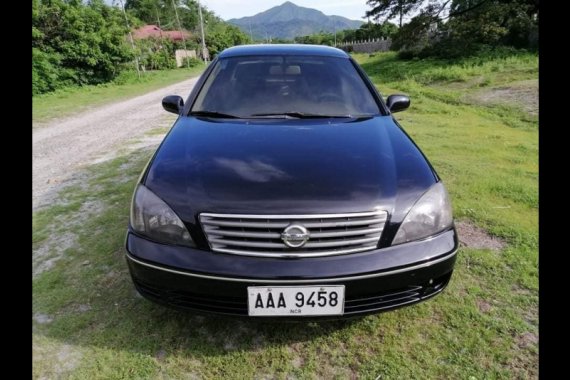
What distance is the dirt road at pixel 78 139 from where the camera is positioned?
4367mm

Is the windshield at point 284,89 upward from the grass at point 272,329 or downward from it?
upward

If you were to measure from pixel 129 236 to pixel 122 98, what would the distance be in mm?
11112

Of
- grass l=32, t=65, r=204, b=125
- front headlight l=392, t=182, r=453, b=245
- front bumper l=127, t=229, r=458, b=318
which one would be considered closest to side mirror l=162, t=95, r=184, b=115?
front bumper l=127, t=229, r=458, b=318

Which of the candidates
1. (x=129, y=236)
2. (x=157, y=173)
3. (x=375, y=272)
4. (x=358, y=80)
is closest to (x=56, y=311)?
(x=129, y=236)

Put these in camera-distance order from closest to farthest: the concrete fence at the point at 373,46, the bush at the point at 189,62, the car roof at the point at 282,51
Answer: the car roof at the point at 282,51, the bush at the point at 189,62, the concrete fence at the point at 373,46

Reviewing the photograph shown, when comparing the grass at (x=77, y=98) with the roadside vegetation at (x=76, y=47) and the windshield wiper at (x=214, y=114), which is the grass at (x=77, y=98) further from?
the windshield wiper at (x=214, y=114)

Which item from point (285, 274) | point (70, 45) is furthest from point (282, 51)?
point (70, 45)

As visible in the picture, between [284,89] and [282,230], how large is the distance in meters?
1.43

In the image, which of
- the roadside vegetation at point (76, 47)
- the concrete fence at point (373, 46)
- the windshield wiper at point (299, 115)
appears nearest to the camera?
the windshield wiper at point (299, 115)

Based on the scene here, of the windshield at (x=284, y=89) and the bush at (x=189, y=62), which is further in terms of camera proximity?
the bush at (x=189, y=62)

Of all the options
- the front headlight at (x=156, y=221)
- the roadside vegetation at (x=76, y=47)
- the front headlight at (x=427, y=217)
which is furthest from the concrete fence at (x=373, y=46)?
the front headlight at (x=156, y=221)

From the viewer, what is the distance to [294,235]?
1599 millimetres

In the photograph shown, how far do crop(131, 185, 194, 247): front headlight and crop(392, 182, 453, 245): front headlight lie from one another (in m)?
0.92

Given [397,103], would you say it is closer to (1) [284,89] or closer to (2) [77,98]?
(1) [284,89]
